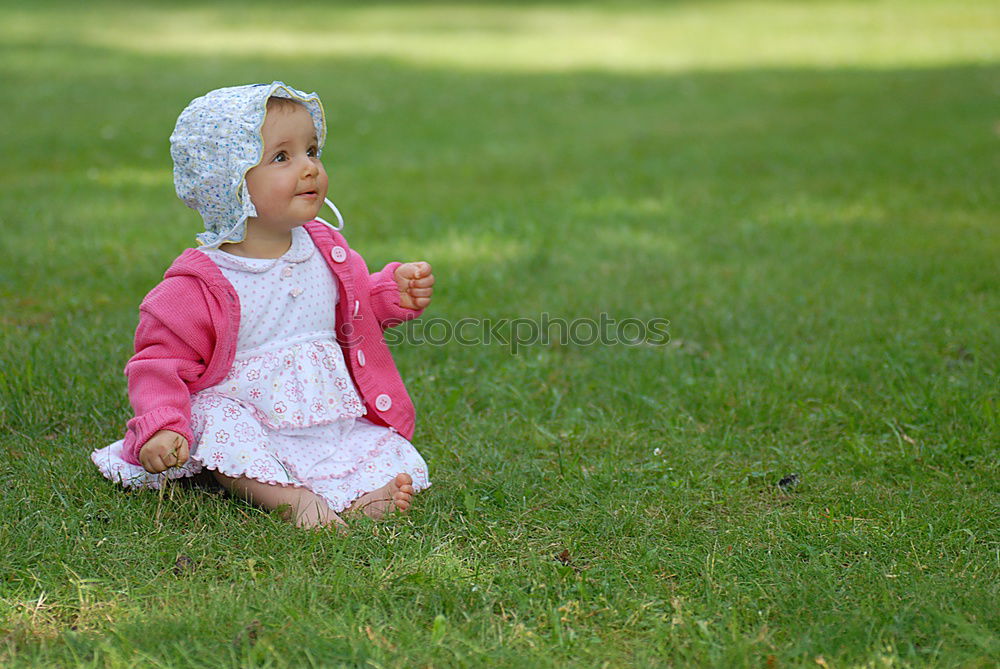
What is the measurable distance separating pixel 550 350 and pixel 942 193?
335 cm

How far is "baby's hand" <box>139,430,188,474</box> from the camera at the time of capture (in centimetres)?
253

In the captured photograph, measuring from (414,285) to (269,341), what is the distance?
16.6 inches

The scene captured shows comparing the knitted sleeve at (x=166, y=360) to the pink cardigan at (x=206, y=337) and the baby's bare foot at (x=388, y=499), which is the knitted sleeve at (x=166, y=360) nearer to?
the pink cardigan at (x=206, y=337)

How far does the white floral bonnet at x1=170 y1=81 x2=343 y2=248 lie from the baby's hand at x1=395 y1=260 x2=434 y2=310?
1.49 feet

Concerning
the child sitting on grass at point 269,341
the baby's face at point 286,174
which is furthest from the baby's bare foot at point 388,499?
the baby's face at point 286,174

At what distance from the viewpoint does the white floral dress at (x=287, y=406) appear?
107 inches

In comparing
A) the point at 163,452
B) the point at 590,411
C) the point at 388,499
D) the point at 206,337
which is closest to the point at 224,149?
the point at 206,337

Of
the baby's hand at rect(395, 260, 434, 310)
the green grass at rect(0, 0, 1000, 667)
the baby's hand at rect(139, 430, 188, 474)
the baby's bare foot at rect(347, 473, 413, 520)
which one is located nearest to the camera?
the green grass at rect(0, 0, 1000, 667)

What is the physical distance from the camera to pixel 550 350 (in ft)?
13.4

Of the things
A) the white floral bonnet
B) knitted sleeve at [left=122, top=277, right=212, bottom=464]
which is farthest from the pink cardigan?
the white floral bonnet

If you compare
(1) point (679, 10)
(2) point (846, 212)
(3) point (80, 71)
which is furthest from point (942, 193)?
(1) point (679, 10)

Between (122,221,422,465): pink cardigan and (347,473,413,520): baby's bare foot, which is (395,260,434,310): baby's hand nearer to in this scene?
(122,221,422,465): pink cardigan

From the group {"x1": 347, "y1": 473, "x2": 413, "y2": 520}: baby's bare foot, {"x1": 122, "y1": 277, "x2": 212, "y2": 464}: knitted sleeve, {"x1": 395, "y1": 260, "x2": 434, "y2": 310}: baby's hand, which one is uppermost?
{"x1": 395, "y1": 260, "x2": 434, "y2": 310}: baby's hand

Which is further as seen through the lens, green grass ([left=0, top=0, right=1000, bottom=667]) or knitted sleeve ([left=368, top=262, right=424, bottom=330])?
knitted sleeve ([left=368, top=262, right=424, bottom=330])
